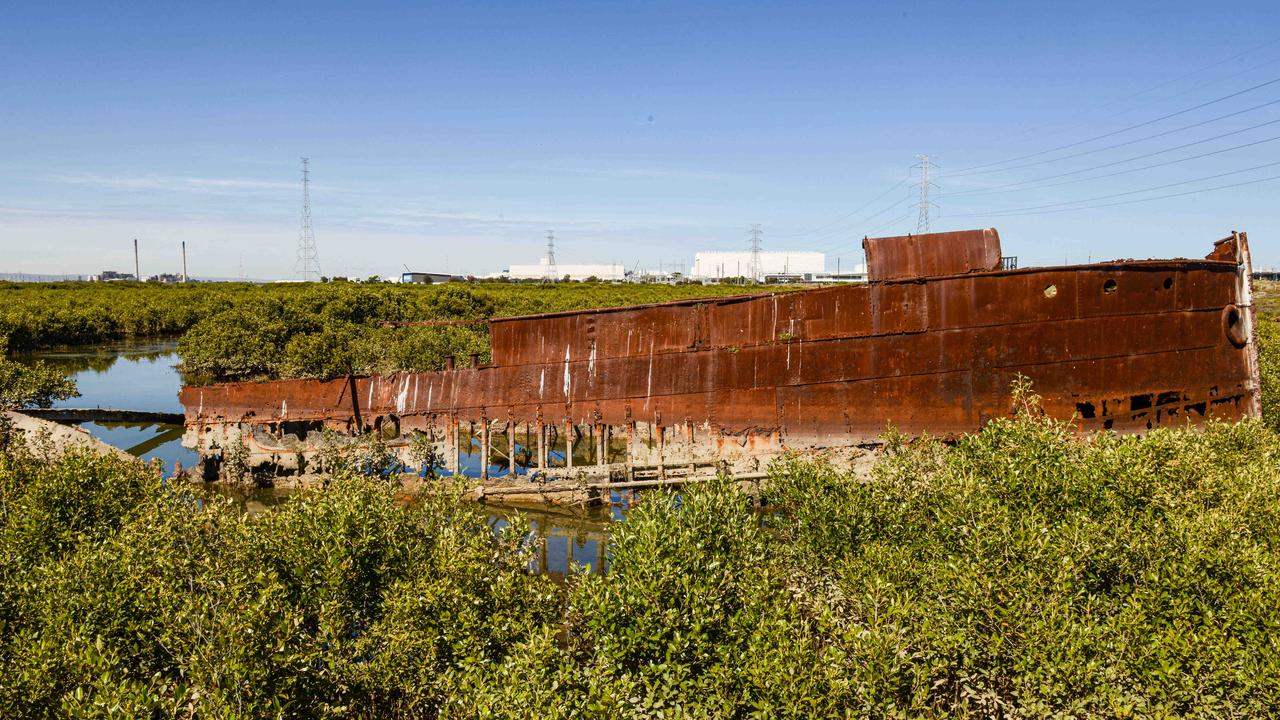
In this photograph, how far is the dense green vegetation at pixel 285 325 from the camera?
46.0 meters

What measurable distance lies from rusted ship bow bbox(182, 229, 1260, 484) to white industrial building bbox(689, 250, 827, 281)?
522ft

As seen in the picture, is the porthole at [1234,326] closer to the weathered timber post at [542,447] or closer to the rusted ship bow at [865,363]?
the rusted ship bow at [865,363]

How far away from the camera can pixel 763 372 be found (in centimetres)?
2559

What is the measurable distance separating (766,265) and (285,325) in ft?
501

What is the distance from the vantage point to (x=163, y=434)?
40.9 metres

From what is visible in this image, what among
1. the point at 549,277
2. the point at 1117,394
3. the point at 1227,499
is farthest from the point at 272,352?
the point at 549,277

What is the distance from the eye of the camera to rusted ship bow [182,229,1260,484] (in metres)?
23.7

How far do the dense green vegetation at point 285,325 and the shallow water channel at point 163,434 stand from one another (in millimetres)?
3651

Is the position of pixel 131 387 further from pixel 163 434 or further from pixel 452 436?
pixel 452 436

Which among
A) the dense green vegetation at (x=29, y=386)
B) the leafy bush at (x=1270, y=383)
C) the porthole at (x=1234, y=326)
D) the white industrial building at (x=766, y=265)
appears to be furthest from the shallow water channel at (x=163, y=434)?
the white industrial building at (x=766, y=265)

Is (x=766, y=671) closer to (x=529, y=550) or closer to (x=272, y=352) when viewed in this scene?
(x=529, y=550)

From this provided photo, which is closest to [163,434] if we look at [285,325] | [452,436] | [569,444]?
[285,325]

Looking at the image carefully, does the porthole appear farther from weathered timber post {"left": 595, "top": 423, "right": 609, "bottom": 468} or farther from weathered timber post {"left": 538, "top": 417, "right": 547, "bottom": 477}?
weathered timber post {"left": 538, "top": 417, "right": 547, "bottom": 477}

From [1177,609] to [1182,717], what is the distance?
1.65 m
